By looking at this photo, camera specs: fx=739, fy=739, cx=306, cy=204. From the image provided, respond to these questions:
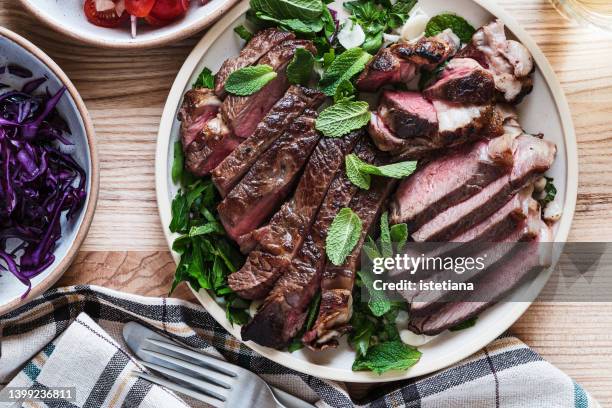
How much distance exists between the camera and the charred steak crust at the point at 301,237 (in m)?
2.95

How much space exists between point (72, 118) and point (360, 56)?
4.01 feet

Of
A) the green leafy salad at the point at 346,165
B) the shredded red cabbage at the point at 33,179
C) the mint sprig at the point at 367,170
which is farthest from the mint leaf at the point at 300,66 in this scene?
the shredded red cabbage at the point at 33,179

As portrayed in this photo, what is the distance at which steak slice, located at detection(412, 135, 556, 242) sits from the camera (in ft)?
9.68

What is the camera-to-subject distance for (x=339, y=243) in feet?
9.53

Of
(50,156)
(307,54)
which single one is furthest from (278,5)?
(50,156)

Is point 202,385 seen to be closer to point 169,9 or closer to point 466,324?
point 466,324

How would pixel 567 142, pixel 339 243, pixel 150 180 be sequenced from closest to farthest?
pixel 339 243
pixel 567 142
pixel 150 180

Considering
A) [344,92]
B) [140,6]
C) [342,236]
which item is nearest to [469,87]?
[344,92]

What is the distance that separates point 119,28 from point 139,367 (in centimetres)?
148

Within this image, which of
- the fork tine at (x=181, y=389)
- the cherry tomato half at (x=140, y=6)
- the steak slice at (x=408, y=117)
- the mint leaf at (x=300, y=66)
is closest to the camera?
the steak slice at (x=408, y=117)

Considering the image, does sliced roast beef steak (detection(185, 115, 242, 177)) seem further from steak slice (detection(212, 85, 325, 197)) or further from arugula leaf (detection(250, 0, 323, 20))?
arugula leaf (detection(250, 0, 323, 20))

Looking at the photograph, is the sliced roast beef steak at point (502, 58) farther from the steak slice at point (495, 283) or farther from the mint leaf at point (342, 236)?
the mint leaf at point (342, 236)

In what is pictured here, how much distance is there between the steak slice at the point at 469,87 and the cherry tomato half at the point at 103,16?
4.52ft

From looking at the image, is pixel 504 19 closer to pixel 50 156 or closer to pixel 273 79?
pixel 273 79
